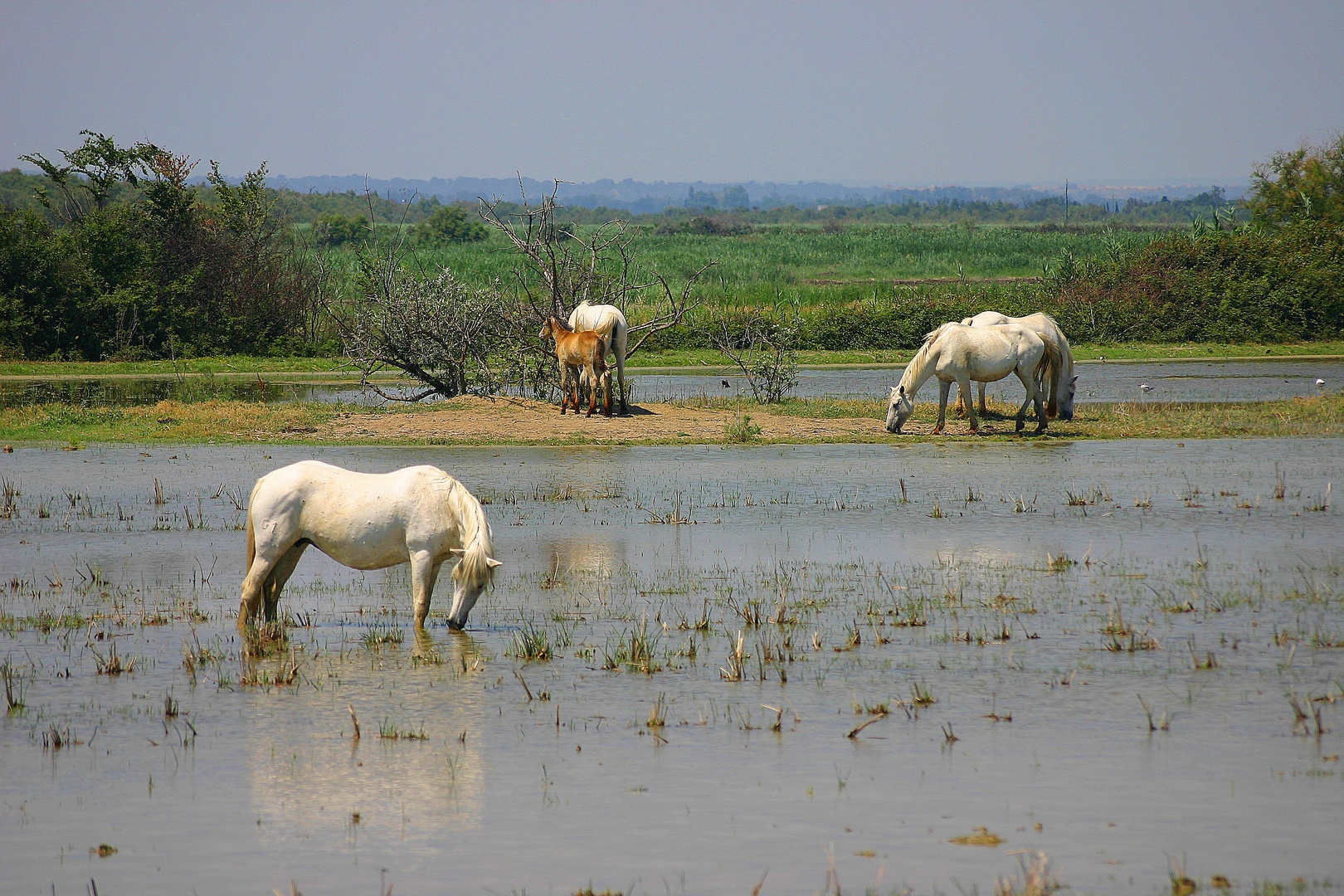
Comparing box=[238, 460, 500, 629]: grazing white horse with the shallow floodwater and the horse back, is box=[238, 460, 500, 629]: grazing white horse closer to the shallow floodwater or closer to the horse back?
the horse back

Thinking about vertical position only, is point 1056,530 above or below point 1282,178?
below

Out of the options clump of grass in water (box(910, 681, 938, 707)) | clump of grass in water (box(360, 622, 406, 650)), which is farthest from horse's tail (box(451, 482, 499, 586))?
clump of grass in water (box(910, 681, 938, 707))

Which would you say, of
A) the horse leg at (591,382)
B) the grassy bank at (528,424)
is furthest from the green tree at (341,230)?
the horse leg at (591,382)

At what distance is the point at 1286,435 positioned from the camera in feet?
65.7

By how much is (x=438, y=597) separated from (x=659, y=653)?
2760mm

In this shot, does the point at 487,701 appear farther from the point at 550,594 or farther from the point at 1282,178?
the point at 1282,178

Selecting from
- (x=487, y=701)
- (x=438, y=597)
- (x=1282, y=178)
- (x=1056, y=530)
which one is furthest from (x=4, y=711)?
(x=1282, y=178)

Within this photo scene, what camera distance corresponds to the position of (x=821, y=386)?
1193 inches

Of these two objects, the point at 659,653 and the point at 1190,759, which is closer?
the point at 1190,759

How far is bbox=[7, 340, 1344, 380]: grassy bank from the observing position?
33.8 metres

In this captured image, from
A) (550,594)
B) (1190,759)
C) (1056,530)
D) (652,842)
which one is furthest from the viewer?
(1056,530)

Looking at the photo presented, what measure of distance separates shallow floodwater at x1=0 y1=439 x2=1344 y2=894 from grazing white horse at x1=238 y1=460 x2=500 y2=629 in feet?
1.71

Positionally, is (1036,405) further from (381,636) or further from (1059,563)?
(381,636)

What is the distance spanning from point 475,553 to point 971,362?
1340cm
